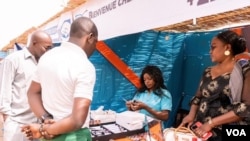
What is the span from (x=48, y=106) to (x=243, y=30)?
107 inches

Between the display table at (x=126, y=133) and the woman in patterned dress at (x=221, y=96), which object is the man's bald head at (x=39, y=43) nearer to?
the display table at (x=126, y=133)

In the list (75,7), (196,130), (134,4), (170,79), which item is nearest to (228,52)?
(196,130)

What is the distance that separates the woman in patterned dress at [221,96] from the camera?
2.13 metres

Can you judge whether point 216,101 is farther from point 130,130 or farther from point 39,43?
Answer: point 39,43

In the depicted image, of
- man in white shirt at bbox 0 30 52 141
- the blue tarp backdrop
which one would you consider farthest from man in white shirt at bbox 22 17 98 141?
the blue tarp backdrop

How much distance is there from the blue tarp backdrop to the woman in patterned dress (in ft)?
6.34

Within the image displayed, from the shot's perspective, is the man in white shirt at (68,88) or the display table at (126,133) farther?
the display table at (126,133)

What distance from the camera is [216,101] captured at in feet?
7.47

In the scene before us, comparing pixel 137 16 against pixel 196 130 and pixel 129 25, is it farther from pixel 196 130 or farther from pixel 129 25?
pixel 196 130

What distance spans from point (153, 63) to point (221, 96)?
2.24 metres

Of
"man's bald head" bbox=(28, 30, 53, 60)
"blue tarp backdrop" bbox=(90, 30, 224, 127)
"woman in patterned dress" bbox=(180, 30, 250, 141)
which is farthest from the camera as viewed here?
"blue tarp backdrop" bbox=(90, 30, 224, 127)

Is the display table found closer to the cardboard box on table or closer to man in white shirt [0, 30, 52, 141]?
the cardboard box on table

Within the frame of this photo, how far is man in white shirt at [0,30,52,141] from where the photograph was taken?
2.57 metres

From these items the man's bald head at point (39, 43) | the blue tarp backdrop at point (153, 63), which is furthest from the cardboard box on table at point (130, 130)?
the blue tarp backdrop at point (153, 63)
